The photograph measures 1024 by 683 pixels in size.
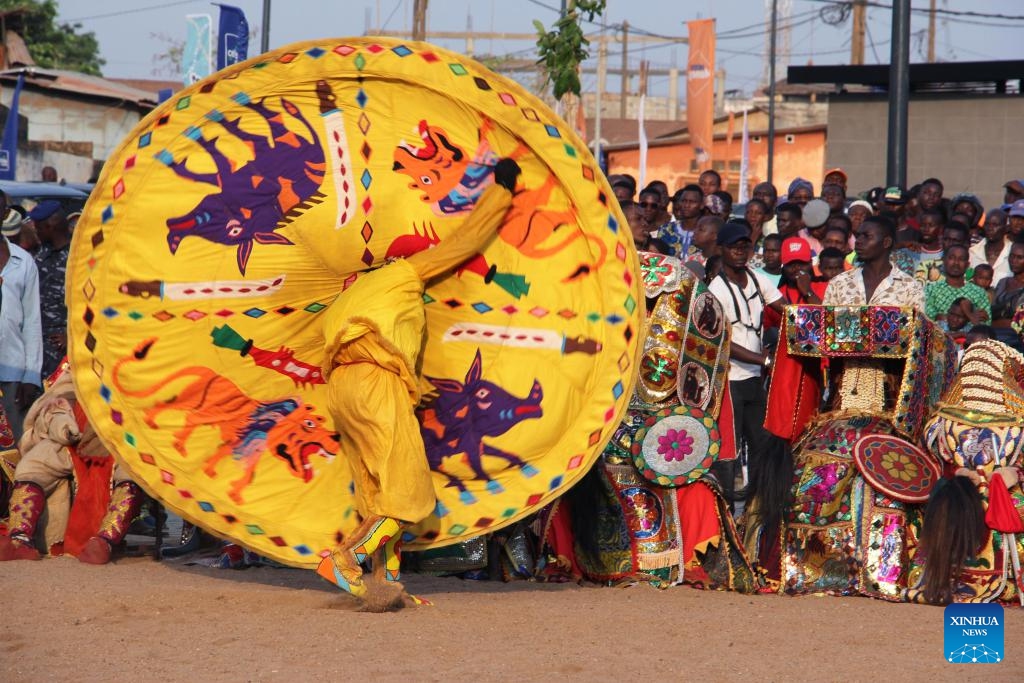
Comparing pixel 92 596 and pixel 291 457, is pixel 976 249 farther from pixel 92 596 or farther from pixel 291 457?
pixel 92 596

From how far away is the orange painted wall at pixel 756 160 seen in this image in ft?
108

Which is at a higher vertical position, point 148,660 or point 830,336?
point 830,336

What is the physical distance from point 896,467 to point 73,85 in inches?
1079

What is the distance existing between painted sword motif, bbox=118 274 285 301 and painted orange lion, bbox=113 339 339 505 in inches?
8.4

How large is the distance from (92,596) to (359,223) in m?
1.94

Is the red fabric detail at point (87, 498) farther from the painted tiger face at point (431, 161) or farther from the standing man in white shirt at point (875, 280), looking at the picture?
the standing man in white shirt at point (875, 280)

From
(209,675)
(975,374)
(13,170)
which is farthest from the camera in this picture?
(13,170)

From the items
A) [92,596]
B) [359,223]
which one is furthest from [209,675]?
[359,223]

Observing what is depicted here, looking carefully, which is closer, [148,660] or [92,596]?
[148,660]

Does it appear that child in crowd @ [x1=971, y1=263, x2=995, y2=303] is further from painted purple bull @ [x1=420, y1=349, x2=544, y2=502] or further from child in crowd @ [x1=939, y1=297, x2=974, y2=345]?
painted purple bull @ [x1=420, y1=349, x2=544, y2=502]

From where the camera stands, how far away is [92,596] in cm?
622

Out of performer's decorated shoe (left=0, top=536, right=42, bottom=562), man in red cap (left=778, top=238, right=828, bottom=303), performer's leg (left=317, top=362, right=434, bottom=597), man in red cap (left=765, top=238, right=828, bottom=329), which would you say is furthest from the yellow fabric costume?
man in red cap (left=778, top=238, right=828, bottom=303)

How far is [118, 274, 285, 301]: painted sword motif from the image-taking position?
20.1 ft

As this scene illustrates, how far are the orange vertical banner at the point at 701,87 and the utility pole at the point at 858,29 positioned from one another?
1095 cm
